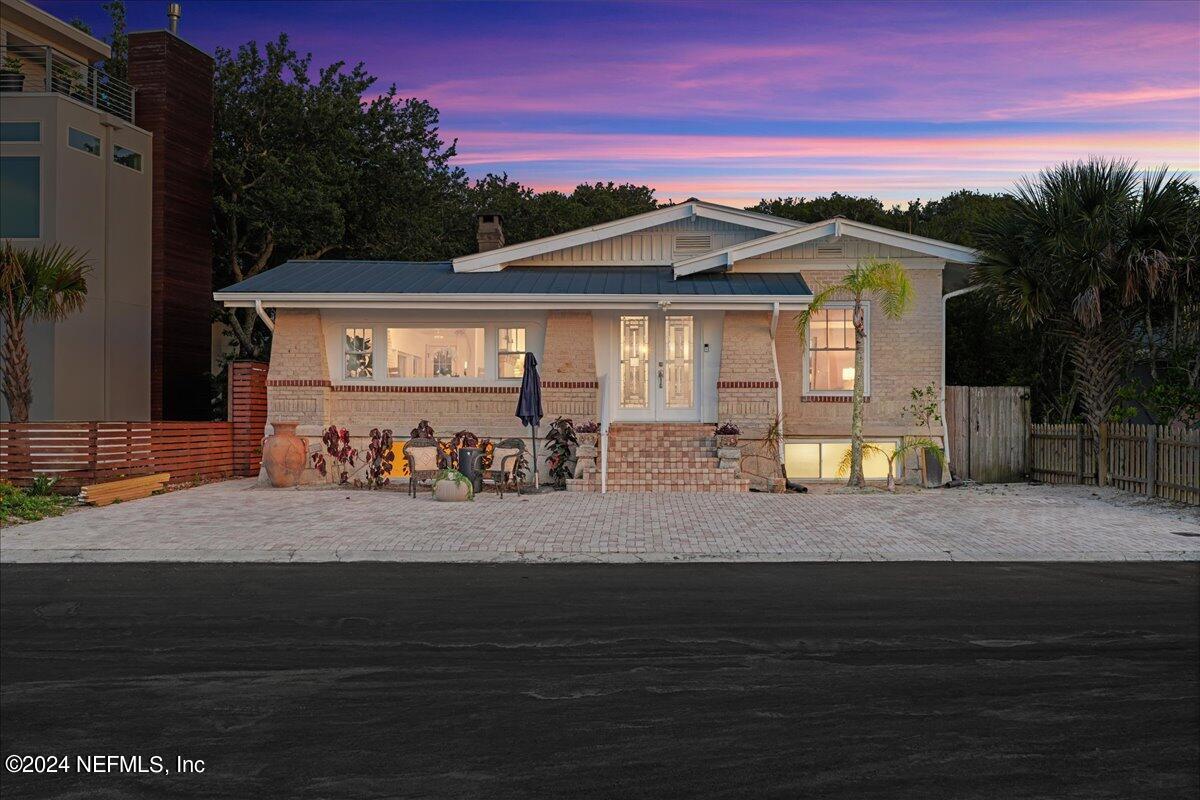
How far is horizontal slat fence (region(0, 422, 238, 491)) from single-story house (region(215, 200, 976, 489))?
2.46 metres

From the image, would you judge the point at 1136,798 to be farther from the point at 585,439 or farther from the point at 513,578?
the point at 585,439

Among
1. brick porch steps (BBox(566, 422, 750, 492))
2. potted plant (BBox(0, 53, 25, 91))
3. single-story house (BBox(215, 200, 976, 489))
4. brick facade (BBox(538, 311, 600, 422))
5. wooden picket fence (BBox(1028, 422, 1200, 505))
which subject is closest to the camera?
wooden picket fence (BBox(1028, 422, 1200, 505))

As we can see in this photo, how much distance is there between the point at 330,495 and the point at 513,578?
781 centimetres

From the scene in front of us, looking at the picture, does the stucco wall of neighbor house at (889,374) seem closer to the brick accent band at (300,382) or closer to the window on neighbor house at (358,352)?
the window on neighbor house at (358,352)

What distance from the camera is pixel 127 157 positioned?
79.9 feet

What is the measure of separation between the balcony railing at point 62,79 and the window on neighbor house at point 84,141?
2.78 ft

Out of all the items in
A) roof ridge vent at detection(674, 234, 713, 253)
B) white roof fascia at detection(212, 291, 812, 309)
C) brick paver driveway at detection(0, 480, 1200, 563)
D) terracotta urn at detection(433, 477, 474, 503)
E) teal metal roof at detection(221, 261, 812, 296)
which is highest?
roof ridge vent at detection(674, 234, 713, 253)

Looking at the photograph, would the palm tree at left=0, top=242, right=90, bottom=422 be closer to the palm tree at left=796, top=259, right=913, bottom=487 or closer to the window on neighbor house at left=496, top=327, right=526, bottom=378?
the window on neighbor house at left=496, top=327, right=526, bottom=378

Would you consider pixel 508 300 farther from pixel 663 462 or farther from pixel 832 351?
pixel 832 351

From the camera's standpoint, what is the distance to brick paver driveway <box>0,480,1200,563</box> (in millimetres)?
11258

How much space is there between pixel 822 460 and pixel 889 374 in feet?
7.21

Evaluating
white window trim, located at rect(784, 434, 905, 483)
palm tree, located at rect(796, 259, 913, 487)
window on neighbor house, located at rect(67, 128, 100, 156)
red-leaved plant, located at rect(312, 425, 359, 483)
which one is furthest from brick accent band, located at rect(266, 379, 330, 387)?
palm tree, located at rect(796, 259, 913, 487)

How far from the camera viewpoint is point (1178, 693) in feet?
20.2

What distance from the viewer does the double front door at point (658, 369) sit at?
19.7 m
